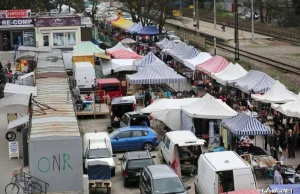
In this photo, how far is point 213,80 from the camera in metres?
35.4

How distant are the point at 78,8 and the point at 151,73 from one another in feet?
216

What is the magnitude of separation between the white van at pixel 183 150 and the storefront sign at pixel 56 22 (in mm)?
31836

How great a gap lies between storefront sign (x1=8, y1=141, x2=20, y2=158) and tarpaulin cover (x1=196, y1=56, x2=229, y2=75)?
14.3m

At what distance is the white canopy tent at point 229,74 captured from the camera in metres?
32.2

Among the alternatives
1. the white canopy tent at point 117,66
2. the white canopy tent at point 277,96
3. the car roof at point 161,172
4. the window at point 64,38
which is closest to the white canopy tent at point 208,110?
the white canopy tent at point 277,96

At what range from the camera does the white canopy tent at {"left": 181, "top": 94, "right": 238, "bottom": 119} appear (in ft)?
80.2

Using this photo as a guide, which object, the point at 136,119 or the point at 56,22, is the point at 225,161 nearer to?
the point at 136,119

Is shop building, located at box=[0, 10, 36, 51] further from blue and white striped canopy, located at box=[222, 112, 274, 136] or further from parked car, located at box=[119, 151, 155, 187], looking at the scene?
parked car, located at box=[119, 151, 155, 187]

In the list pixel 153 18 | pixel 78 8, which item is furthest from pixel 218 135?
pixel 78 8

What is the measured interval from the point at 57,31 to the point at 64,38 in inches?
34.1

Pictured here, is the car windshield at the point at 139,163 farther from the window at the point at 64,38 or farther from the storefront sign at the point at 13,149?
the window at the point at 64,38

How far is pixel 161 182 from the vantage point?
54.3 feet

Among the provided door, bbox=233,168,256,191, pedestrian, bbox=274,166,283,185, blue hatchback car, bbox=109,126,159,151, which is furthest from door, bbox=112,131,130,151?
door, bbox=233,168,256,191

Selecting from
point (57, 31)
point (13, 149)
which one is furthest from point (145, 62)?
point (13, 149)
